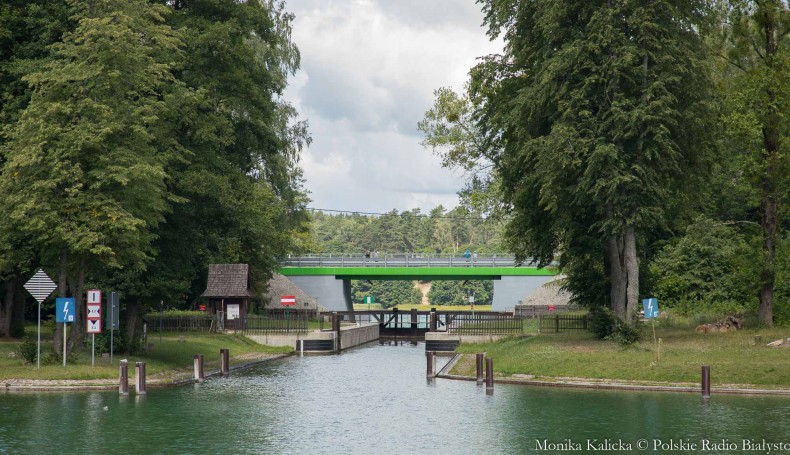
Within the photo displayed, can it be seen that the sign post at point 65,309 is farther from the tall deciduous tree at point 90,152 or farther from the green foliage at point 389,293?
the green foliage at point 389,293

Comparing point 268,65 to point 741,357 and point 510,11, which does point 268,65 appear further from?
point 741,357

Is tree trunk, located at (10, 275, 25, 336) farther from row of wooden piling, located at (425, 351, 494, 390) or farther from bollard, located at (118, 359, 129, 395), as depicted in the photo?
row of wooden piling, located at (425, 351, 494, 390)

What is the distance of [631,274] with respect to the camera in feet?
145

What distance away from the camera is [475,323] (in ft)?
220

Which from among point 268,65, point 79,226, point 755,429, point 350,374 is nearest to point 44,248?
point 79,226

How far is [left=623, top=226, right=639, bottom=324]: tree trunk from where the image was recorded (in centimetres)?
4419

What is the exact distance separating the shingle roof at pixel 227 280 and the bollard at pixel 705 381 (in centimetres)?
3983

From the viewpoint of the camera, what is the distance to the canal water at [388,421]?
2522 cm

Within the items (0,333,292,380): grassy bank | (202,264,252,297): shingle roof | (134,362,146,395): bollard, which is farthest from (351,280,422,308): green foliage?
(134,362,146,395): bollard

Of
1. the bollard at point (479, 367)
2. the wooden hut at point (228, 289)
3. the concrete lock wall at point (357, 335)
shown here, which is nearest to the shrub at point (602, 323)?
the bollard at point (479, 367)

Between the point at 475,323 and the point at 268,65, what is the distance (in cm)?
2524

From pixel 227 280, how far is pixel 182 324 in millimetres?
5583

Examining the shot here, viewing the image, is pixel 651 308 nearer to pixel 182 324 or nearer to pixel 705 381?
pixel 705 381

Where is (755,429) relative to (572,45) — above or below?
below
